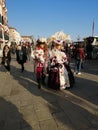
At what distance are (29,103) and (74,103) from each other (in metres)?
1.34

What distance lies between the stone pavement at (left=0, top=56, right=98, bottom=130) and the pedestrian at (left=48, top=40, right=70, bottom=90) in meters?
0.29

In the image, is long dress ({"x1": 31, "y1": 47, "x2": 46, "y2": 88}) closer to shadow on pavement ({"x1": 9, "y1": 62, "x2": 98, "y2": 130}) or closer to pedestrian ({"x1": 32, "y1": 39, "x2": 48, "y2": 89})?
pedestrian ({"x1": 32, "y1": 39, "x2": 48, "y2": 89})

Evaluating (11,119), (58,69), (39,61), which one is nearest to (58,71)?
(58,69)

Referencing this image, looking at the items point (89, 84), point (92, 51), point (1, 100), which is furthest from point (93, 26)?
point (1, 100)

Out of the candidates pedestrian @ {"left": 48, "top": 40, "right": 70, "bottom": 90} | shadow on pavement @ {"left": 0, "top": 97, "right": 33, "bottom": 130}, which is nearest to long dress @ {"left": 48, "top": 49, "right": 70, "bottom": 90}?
pedestrian @ {"left": 48, "top": 40, "right": 70, "bottom": 90}

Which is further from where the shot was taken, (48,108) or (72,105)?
(72,105)

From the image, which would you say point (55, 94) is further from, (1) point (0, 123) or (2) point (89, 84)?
(1) point (0, 123)

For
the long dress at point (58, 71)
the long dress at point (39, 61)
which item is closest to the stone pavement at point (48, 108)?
the long dress at point (58, 71)

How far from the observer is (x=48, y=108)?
6.40m

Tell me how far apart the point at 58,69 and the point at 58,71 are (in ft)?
0.25

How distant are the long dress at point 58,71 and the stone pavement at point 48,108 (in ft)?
0.96

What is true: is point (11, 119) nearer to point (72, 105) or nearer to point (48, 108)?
point (48, 108)

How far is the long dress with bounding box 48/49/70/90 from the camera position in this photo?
8.58m

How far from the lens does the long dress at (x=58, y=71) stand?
8.58m
